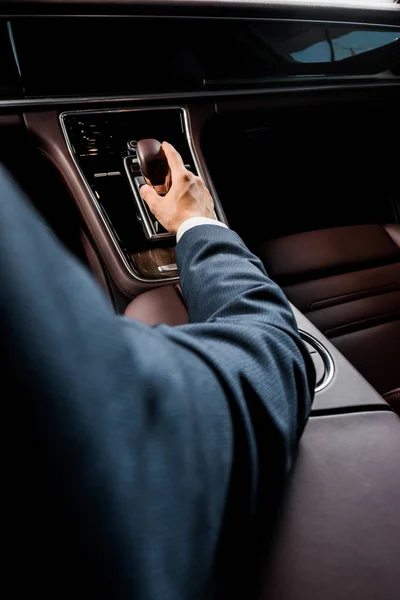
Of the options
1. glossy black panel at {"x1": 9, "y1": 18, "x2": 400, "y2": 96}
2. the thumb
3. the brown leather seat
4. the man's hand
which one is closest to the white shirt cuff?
the man's hand

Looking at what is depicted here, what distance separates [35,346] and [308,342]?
1.75 ft

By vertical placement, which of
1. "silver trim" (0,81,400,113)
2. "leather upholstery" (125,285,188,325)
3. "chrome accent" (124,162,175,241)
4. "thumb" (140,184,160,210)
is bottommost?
"leather upholstery" (125,285,188,325)

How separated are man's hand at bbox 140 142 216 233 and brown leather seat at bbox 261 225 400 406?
→ 0.45m

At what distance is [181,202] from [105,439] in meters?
0.62

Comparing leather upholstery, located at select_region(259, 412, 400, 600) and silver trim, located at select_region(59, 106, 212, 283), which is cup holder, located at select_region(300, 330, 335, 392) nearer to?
leather upholstery, located at select_region(259, 412, 400, 600)

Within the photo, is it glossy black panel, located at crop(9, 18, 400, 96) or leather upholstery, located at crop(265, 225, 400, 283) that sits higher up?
glossy black panel, located at crop(9, 18, 400, 96)

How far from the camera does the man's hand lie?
756 millimetres

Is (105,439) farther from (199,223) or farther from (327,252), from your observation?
(327,252)

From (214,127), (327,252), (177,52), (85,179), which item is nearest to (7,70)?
(85,179)

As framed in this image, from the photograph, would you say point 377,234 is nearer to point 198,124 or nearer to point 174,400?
point 198,124

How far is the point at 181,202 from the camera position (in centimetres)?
76

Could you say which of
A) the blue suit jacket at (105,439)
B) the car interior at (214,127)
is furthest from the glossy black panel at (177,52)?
the blue suit jacket at (105,439)

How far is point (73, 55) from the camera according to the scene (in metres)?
1.05

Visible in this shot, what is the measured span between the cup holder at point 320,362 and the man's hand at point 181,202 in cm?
26
